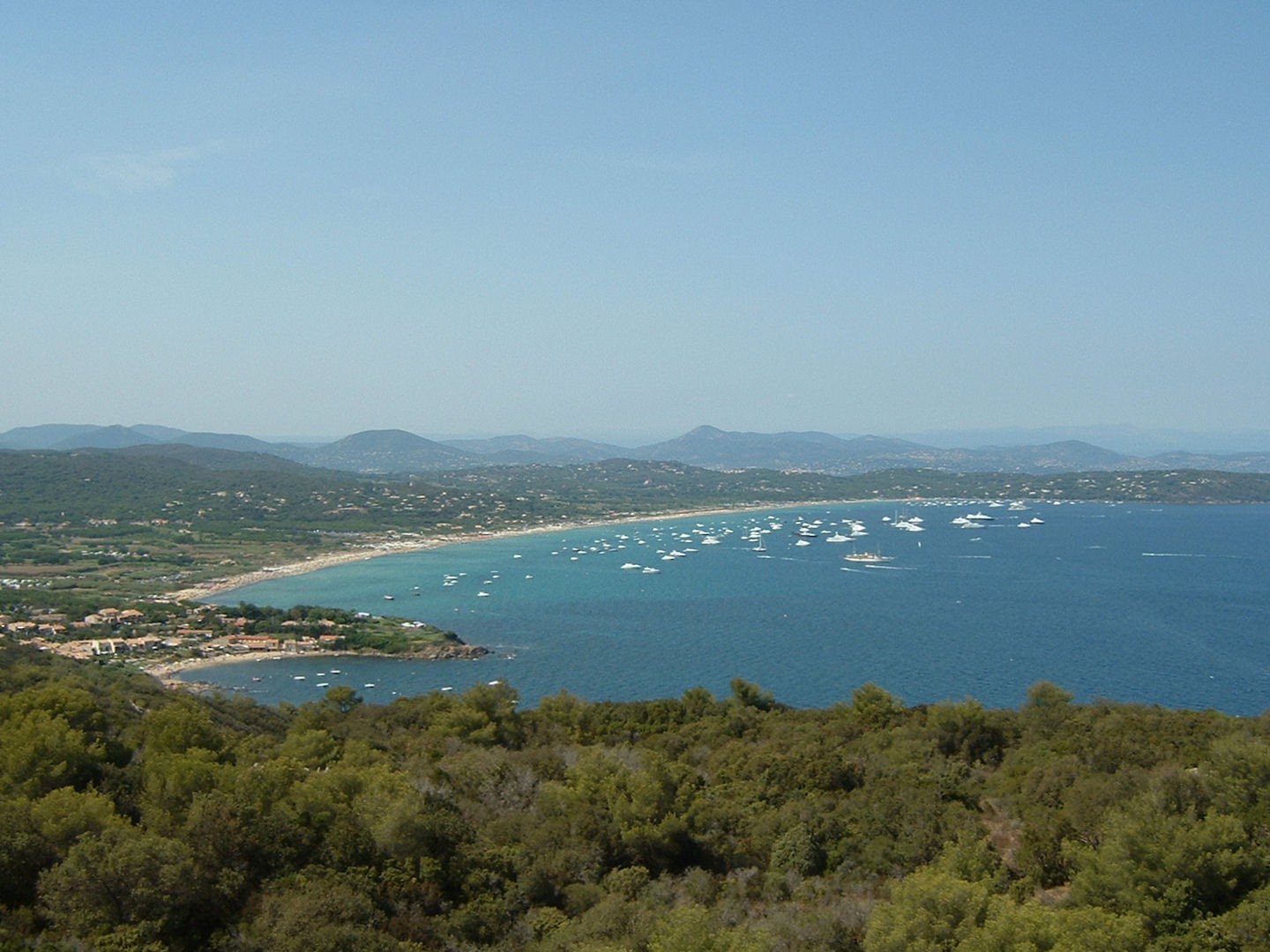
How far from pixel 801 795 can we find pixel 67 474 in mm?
100384

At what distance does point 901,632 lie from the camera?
39250 mm

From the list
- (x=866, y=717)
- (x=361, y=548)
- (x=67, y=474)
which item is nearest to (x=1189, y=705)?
(x=866, y=717)

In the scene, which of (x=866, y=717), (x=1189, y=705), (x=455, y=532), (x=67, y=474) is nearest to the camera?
(x=866, y=717)

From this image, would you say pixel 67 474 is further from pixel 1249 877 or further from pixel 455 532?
pixel 1249 877

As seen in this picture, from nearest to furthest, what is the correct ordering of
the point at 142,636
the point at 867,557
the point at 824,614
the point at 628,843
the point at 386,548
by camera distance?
the point at 628,843, the point at 142,636, the point at 824,614, the point at 867,557, the point at 386,548

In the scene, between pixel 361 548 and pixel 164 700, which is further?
pixel 361 548

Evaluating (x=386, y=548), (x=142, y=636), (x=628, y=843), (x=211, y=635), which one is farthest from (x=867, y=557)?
(x=628, y=843)

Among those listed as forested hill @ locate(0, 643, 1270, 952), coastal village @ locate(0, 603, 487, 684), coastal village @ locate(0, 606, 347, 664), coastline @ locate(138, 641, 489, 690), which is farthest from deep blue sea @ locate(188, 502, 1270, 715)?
forested hill @ locate(0, 643, 1270, 952)

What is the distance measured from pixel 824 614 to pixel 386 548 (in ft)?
136

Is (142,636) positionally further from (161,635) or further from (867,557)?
(867,557)

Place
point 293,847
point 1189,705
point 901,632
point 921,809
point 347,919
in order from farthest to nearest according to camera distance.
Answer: point 901,632, point 1189,705, point 921,809, point 293,847, point 347,919

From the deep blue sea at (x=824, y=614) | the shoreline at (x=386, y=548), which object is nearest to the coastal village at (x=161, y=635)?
the deep blue sea at (x=824, y=614)

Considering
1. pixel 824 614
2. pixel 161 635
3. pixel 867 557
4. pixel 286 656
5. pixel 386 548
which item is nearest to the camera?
pixel 286 656

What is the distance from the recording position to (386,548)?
241 ft
